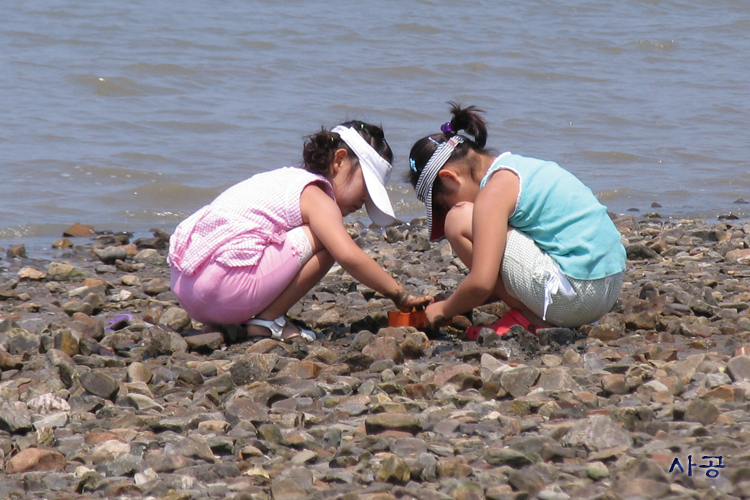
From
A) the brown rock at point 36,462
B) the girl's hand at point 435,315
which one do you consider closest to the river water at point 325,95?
the girl's hand at point 435,315

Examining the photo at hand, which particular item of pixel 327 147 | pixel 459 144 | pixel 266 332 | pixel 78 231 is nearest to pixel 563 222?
pixel 459 144

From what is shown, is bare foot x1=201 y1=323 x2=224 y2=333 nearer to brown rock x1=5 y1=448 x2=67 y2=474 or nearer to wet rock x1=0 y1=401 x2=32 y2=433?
wet rock x1=0 y1=401 x2=32 y2=433

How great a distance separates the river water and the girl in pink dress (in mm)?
3225

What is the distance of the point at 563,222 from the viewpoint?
349cm

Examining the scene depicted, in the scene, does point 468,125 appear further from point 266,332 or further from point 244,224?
point 266,332

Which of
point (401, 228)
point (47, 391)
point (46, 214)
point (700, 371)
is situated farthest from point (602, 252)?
point (46, 214)

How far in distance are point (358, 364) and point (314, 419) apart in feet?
2.03

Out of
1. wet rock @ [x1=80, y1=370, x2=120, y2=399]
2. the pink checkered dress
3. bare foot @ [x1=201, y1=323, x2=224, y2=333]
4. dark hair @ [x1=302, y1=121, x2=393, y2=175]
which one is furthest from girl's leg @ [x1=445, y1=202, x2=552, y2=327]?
wet rock @ [x1=80, y1=370, x2=120, y2=399]

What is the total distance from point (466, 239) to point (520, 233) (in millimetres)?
216

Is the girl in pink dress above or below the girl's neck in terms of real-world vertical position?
below

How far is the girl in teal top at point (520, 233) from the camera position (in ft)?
11.3

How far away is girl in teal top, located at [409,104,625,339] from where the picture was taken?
3432mm

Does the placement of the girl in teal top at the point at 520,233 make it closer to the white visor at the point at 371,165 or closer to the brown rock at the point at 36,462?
the white visor at the point at 371,165

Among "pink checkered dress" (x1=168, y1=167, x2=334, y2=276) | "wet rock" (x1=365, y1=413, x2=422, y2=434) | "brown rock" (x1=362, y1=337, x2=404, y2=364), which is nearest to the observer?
"wet rock" (x1=365, y1=413, x2=422, y2=434)
